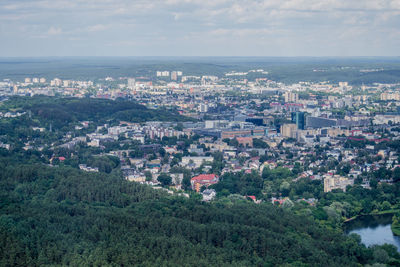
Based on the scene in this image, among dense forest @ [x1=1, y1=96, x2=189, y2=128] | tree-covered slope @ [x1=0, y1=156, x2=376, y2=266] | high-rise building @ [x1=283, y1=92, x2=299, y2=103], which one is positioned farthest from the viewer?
high-rise building @ [x1=283, y1=92, x2=299, y2=103]

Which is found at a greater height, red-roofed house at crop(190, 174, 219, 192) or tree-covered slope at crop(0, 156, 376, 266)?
tree-covered slope at crop(0, 156, 376, 266)

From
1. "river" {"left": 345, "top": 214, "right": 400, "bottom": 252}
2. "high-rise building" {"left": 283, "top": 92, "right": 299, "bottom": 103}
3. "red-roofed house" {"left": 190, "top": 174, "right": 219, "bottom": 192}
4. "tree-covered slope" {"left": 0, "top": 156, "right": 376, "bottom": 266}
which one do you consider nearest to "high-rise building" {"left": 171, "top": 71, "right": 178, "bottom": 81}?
"high-rise building" {"left": 283, "top": 92, "right": 299, "bottom": 103}

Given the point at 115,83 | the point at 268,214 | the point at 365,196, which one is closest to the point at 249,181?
the point at 365,196

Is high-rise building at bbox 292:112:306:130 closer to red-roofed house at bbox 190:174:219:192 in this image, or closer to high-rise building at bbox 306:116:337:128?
high-rise building at bbox 306:116:337:128

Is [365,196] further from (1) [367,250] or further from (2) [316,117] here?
(2) [316,117]

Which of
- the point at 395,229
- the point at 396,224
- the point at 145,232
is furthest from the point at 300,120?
the point at 145,232

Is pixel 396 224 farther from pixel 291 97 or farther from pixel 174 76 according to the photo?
pixel 174 76
